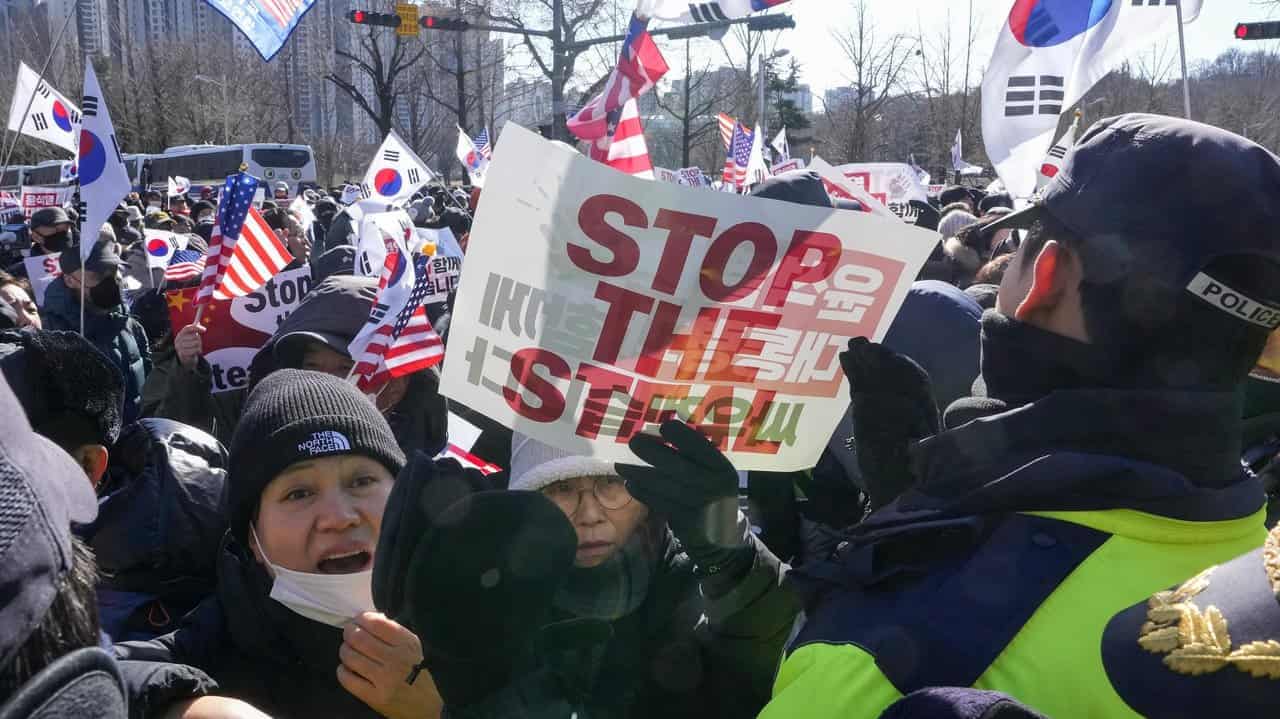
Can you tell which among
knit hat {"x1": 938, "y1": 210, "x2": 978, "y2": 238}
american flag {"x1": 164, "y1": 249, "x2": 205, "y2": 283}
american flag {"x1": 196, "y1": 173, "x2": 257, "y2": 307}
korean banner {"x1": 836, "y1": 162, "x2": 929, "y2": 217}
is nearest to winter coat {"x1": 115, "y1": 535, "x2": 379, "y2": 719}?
american flag {"x1": 196, "y1": 173, "x2": 257, "y2": 307}

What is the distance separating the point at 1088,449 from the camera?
135cm

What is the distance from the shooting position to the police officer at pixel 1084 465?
3.94ft

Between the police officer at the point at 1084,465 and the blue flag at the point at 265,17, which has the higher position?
the blue flag at the point at 265,17

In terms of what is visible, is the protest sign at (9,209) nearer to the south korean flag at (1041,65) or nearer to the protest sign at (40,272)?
the protest sign at (40,272)

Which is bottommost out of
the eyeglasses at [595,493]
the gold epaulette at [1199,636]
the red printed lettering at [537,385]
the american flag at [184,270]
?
the eyeglasses at [595,493]

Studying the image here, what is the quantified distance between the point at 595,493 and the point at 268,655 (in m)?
0.78

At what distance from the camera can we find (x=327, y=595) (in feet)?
7.19

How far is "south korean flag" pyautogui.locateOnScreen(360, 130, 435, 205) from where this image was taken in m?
10.6

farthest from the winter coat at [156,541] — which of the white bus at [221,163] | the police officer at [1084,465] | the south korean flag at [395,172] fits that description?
the white bus at [221,163]

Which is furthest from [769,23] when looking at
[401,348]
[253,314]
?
[401,348]

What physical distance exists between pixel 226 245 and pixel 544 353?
4056 millimetres

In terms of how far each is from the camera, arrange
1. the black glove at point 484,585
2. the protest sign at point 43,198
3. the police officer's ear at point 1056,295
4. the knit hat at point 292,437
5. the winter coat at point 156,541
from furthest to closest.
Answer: the protest sign at point 43,198 → the winter coat at point 156,541 → the knit hat at point 292,437 → the black glove at point 484,585 → the police officer's ear at point 1056,295

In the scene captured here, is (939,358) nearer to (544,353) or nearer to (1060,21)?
(544,353)

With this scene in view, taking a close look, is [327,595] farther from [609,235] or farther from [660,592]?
[609,235]
